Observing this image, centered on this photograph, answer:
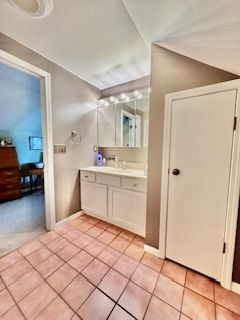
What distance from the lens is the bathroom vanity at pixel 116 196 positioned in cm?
191

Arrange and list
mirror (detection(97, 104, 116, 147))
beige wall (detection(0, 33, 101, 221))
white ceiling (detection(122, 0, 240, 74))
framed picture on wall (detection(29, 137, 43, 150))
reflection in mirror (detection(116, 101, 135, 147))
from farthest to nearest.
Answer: framed picture on wall (detection(29, 137, 43, 150))
mirror (detection(97, 104, 116, 147))
reflection in mirror (detection(116, 101, 135, 147))
beige wall (detection(0, 33, 101, 221))
white ceiling (detection(122, 0, 240, 74))

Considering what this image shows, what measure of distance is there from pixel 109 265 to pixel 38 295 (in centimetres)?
65

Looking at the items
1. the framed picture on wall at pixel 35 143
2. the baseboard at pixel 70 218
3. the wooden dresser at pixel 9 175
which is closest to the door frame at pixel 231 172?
the baseboard at pixel 70 218

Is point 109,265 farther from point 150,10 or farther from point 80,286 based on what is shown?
point 150,10

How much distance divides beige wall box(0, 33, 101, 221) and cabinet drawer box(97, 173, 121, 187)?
508 millimetres

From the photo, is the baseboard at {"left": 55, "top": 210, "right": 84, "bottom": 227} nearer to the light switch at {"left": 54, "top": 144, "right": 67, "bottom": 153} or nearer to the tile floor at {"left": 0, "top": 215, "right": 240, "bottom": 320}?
the tile floor at {"left": 0, "top": 215, "right": 240, "bottom": 320}

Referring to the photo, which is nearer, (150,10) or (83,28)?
(150,10)

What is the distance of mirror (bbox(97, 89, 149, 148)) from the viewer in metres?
2.42

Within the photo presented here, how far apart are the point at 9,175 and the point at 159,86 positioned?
11.8 ft

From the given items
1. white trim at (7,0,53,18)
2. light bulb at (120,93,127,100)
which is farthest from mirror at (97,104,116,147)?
white trim at (7,0,53,18)

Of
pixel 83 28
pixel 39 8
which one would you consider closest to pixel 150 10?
pixel 83 28

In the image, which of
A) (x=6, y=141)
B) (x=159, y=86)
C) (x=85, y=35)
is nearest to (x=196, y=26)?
(x=159, y=86)

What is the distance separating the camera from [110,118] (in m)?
2.78

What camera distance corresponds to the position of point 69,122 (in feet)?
7.58
